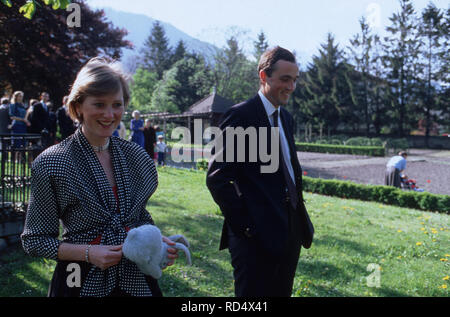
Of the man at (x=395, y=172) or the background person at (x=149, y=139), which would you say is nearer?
the man at (x=395, y=172)

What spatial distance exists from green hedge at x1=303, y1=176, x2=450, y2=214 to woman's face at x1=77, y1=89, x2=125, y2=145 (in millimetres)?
11163

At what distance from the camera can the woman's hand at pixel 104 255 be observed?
1.56 metres

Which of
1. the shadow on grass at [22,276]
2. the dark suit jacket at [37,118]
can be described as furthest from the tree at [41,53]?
the shadow on grass at [22,276]

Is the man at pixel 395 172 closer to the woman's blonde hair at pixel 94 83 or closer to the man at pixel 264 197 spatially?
the man at pixel 264 197

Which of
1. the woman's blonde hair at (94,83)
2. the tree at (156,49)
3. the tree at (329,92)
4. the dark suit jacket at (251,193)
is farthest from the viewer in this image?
the tree at (156,49)

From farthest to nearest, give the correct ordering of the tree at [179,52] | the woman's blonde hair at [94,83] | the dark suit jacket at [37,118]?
1. the tree at [179,52]
2. the dark suit jacket at [37,118]
3. the woman's blonde hair at [94,83]

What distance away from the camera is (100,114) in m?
1.67

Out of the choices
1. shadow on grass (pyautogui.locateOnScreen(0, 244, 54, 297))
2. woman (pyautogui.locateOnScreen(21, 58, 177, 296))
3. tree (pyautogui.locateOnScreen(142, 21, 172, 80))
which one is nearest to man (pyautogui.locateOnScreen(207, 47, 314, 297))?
woman (pyautogui.locateOnScreen(21, 58, 177, 296))

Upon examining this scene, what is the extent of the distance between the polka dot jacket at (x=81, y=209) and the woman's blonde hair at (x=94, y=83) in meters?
0.15

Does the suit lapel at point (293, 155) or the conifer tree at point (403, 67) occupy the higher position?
the conifer tree at point (403, 67)

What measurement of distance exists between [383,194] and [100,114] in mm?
11602

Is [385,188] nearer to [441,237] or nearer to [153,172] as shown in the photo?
[441,237]
